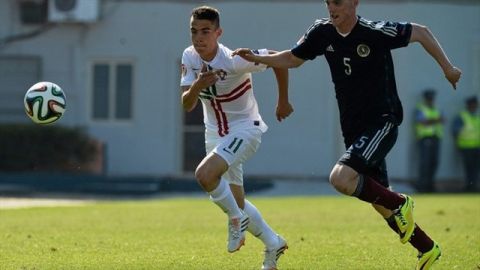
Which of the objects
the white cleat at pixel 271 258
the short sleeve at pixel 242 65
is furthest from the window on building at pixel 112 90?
the white cleat at pixel 271 258

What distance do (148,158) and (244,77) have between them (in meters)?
18.6

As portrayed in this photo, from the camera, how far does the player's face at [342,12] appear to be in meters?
9.09

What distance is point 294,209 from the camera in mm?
18797

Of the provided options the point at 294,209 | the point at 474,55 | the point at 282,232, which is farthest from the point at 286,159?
the point at 282,232

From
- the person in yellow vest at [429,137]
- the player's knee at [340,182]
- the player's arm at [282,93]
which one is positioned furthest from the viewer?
the person in yellow vest at [429,137]

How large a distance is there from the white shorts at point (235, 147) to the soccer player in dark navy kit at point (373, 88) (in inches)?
35.1

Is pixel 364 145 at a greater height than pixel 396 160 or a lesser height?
greater

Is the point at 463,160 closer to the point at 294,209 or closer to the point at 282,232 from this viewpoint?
the point at 294,209

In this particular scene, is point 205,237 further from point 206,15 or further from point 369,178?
point 369,178

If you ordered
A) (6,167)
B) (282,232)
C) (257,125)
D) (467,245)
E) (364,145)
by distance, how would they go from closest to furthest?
(364,145)
(257,125)
(467,245)
(282,232)
(6,167)

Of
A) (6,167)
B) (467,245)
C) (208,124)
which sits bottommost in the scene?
(6,167)

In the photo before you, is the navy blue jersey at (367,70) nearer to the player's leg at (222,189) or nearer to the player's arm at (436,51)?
the player's arm at (436,51)

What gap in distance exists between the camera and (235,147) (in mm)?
9625

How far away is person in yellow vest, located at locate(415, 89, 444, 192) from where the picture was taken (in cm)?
2695
